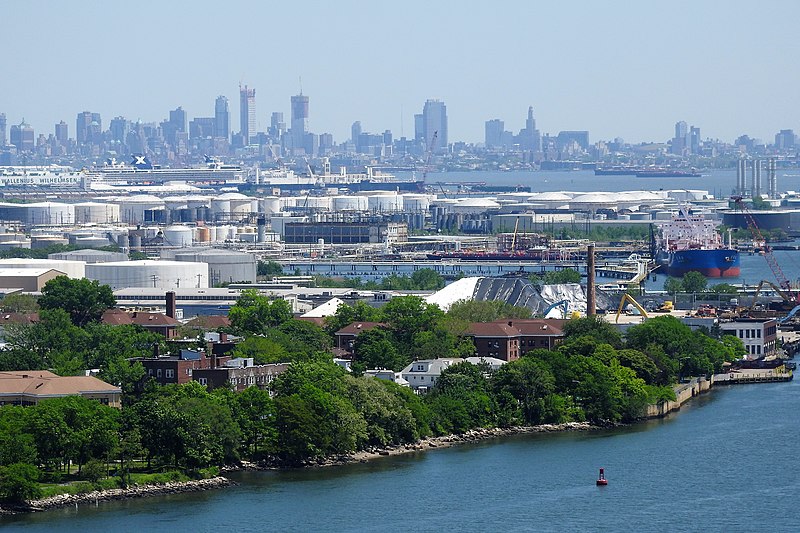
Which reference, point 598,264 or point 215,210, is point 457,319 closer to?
point 598,264

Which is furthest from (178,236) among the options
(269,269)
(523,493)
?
(523,493)

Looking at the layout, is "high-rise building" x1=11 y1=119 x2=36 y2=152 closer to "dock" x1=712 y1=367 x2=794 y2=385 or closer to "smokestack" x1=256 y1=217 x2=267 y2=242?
"smokestack" x1=256 y1=217 x2=267 y2=242

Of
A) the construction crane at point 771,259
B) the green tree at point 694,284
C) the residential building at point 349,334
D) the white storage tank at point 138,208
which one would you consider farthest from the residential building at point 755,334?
the white storage tank at point 138,208

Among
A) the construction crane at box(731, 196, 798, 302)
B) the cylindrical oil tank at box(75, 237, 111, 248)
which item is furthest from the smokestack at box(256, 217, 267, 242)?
the construction crane at box(731, 196, 798, 302)

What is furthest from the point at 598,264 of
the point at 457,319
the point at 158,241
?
the point at 457,319

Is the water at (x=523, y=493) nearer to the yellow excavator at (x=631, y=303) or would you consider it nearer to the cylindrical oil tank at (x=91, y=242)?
the yellow excavator at (x=631, y=303)
